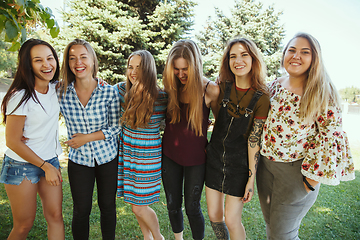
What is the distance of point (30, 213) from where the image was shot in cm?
204

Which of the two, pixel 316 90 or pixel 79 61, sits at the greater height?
pixel 79 61

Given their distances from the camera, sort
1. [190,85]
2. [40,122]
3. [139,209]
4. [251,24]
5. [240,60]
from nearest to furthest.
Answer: [40,122], [240,60], [190,85], [139,209], [251,24]

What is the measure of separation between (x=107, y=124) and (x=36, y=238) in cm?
184

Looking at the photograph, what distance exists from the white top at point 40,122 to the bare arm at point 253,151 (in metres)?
1.94

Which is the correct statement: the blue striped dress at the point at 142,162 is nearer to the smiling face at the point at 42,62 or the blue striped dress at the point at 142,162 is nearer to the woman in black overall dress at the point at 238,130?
the woman in black overall dress at the point at 238,130

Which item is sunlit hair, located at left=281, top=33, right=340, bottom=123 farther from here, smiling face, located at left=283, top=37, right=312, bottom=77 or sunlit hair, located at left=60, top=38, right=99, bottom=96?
sunlit hair, located at left=60, top=38, right=99, bottom=96

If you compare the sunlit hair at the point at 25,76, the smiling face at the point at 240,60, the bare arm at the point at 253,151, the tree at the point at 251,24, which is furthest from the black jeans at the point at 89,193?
the tree at the point at 251,24

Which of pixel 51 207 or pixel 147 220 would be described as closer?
pixel 51 207

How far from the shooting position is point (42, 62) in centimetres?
205

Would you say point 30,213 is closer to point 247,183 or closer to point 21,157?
point 21,157

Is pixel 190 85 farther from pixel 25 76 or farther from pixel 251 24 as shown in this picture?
pixel 251 24

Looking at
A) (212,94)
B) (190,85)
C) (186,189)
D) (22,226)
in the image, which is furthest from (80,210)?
(212,94)

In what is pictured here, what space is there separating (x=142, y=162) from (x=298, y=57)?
1.82m

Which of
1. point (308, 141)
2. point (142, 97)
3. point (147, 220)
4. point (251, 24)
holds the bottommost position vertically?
point (147, 220)
